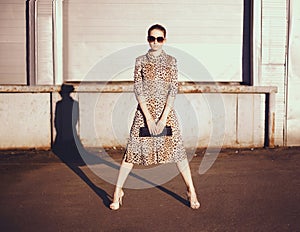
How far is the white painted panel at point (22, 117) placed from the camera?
8.17 meters

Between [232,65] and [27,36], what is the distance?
A: 11.7ft

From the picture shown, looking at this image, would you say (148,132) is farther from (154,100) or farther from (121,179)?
(121,179)

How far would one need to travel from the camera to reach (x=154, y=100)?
481 cm

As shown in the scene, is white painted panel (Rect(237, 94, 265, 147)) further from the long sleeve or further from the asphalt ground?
the long sleeve

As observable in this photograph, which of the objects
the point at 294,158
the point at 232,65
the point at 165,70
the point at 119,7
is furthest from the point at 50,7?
the point at 294,158

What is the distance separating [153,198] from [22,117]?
3635 mm

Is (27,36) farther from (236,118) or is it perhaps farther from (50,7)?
(236,118)

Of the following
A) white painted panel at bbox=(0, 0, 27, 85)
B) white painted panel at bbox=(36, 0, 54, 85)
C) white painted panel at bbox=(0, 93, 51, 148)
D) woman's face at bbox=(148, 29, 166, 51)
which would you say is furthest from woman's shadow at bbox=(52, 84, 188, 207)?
woman's face at bbox=(148, 29, 166, 51)

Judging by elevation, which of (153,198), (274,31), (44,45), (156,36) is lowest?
(153,198)

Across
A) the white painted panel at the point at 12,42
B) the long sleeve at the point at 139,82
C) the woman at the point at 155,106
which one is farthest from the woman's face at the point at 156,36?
the white painted panel at the point at 12,42

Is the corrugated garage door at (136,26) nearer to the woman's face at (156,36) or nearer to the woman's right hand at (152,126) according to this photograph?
the woman's face at (156,36)

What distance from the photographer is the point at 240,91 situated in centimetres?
828

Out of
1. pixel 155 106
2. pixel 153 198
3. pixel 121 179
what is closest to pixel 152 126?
pixel 155 106

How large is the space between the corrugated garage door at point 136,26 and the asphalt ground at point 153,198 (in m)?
1.91
